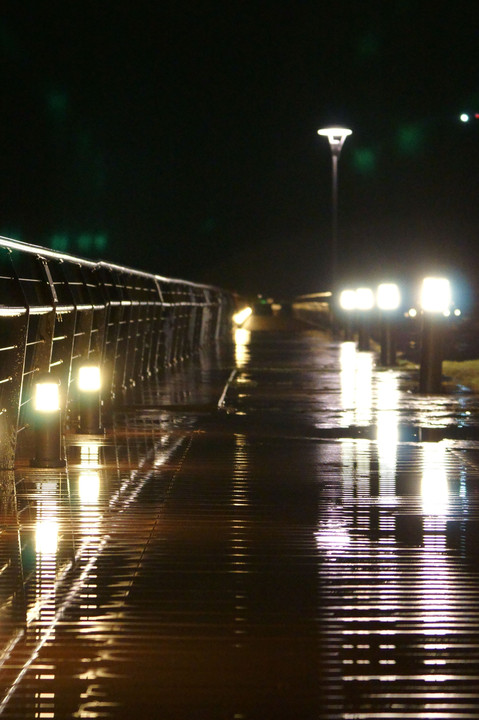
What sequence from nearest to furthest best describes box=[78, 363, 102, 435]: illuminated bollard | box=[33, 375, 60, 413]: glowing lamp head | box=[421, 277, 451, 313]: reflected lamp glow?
box=[33, 375, 60, 413]: glowing lamp head, box=[78, 363, 102, 435]: illuminated bollard, box=[421, 277, 451, 313]: reflected lamp glow

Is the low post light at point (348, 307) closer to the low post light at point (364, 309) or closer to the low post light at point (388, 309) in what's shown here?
the low post light at point (364, 309)

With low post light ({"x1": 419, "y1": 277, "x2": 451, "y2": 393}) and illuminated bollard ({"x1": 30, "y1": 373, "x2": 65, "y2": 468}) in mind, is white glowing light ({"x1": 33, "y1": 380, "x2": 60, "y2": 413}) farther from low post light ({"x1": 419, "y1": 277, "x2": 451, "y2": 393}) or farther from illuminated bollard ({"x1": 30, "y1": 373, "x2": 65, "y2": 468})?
low post light ({"x1": 419, "y1": 277, "x2": 451, "y2": 393})

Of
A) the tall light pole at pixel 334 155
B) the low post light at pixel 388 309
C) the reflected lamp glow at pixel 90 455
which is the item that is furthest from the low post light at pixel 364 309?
the reflected lamp glow at pixel 90 455

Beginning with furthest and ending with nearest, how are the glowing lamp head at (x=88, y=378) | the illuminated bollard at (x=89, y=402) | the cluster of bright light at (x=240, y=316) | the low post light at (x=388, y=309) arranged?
the cluster of bright light at (x=240, y=316) < the low post light at (x=388, y=309) < the illuminated bollard at (x=89, y=402) < the glowing lamp head at (x=88, y=378)

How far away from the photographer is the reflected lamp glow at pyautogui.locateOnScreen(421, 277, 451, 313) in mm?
17359

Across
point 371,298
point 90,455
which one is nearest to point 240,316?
point 371,298

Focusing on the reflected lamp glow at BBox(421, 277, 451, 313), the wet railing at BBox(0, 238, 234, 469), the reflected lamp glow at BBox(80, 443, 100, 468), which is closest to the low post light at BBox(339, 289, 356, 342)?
the wet railing at BBox(0, 238, 234, 469)

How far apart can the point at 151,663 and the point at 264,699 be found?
1.80 feet

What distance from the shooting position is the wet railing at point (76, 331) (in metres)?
9.32

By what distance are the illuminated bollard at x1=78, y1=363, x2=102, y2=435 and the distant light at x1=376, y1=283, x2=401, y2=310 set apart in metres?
12.5

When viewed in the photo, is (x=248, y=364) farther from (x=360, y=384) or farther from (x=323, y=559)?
(x=323, y=559)

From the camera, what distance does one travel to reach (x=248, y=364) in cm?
2486

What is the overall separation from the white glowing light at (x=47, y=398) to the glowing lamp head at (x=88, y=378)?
80.2 inches

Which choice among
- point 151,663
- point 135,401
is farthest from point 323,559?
point 135,401
